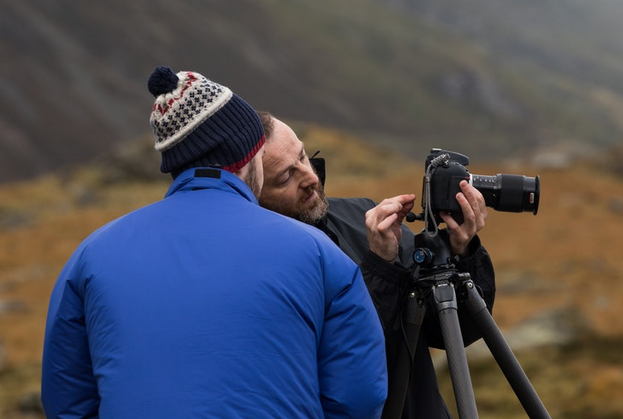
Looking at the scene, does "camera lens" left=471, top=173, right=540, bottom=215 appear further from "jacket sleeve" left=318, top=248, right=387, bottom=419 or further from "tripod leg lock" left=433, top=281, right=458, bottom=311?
"jacket sleeve" left=318, top=248, right=387, bottom=419

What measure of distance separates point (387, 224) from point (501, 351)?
583 millimetres

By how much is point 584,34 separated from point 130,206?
592 ft

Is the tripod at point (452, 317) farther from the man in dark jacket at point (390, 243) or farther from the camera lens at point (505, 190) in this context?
the camera lens at point (505, 190)

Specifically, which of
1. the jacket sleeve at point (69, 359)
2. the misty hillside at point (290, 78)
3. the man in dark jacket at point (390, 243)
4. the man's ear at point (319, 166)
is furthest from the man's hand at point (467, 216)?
the misty hillside at point (290, 78)

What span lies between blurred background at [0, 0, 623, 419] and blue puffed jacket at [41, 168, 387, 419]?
530 cm

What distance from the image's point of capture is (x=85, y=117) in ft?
252

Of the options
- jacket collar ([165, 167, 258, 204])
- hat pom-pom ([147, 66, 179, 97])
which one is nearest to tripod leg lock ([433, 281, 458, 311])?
jacket collar ([165, 167, 258, 204])

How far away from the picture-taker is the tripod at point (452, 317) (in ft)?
9.62

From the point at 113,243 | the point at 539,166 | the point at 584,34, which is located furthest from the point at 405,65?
the point at 113,243

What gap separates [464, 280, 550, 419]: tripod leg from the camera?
3.08 meters

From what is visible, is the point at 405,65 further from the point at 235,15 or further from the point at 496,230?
the point at 496,230

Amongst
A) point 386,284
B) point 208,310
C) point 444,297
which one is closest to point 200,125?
point 208,310

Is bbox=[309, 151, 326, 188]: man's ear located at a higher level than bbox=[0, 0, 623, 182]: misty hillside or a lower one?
lower

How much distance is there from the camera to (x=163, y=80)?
259 centimetres
